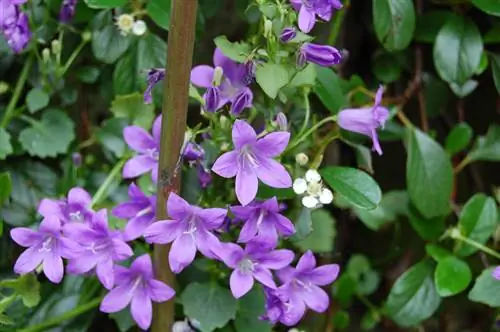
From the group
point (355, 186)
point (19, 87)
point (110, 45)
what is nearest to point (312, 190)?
point (355, 186)

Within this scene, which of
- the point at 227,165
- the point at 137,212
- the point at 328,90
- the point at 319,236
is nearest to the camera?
the point at 227,165

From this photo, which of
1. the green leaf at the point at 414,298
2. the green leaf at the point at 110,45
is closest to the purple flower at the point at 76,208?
the green leaf at the point at 110,45

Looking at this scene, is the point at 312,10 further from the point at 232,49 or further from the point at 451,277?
the point at 451,277

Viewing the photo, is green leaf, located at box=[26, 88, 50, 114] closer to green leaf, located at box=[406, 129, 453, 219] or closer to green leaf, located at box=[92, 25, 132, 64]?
green leaf, located at box=[92, 25, 132, 64]

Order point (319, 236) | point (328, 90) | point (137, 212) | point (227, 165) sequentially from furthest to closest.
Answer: point (319, 236), point (328, 90), point (137, 212), point (227, 165)

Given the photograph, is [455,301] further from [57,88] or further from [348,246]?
[57,88]

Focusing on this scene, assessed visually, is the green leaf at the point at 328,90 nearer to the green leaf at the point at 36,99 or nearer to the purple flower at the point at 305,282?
the purple flower at the point at 305,282

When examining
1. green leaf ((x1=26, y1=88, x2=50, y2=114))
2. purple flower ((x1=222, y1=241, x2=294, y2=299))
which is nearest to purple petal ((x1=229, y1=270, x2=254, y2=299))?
purple flower ((x1=222, y1=241, x2=294, y2=299))
